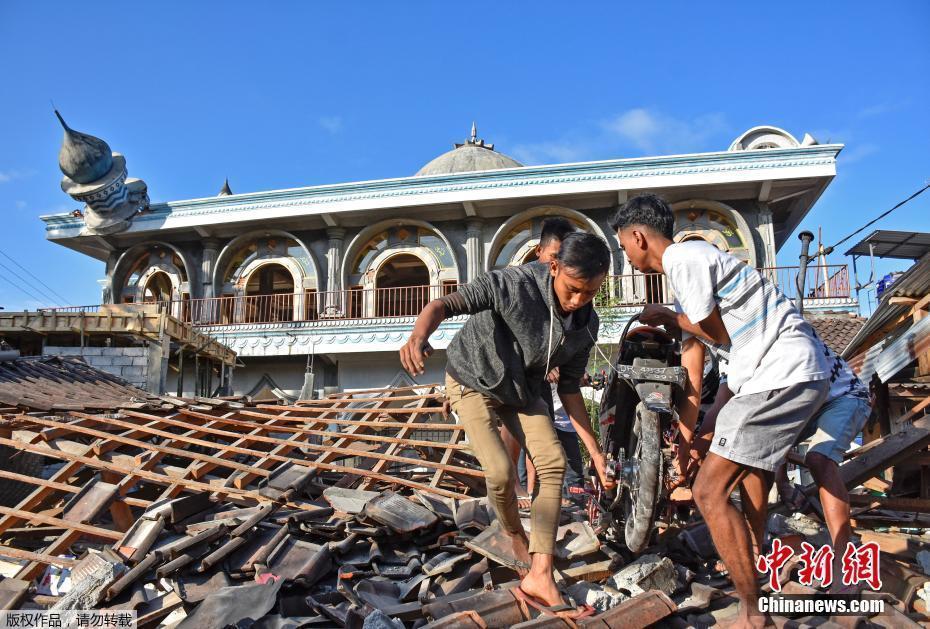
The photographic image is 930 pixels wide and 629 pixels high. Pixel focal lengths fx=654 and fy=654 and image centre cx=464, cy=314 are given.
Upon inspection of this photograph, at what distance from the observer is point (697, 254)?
8.36 ft

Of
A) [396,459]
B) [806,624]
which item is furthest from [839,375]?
[396,459]

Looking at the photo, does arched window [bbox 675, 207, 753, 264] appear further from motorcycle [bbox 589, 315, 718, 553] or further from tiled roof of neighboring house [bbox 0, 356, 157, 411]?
motorcycle [bbox 589, 315, 718, 553]

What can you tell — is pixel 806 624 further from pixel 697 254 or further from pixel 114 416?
pixel 114 416

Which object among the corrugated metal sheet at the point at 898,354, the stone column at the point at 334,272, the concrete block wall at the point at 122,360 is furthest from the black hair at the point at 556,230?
the stone column at the point at 334,272

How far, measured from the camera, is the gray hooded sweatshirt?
2.93m

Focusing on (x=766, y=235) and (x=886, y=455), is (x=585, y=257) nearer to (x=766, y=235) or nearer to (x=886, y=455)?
(x=886, y=455)

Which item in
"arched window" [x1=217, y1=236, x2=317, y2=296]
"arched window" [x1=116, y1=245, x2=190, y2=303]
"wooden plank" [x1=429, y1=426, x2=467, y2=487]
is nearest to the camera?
"wooden plank" [x1=429, y1=426, x2=467, y2=487]

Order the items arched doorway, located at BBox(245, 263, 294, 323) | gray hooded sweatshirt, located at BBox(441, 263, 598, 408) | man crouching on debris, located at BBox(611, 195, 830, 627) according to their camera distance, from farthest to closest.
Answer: arched doorway, located at BBox(245, 263, 294, 323)
gray hooded sweatshirt, located at BBox(441, 263, 598, 408)
man crouching on debris, located at BBox(611, 195, 830, 627)

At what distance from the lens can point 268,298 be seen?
59.4 ft

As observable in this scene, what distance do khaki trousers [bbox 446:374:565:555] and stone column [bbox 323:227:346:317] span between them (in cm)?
1361

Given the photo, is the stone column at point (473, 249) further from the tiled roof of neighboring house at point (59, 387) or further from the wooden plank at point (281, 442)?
the wooden plank at point (281, 442)

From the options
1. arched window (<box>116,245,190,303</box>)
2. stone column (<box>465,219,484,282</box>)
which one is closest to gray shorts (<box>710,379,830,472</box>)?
stone column (<box>465,219,484,282</box>)

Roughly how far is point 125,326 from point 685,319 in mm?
11368

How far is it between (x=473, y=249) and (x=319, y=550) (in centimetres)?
1334
